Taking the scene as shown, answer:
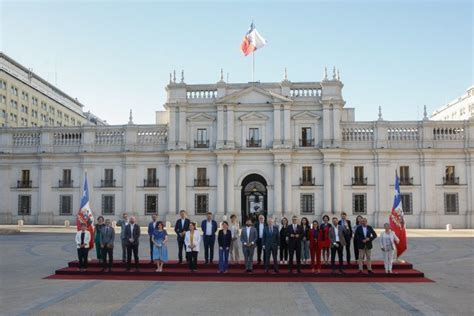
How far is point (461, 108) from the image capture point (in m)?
76.1

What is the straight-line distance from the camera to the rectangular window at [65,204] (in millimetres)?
46188

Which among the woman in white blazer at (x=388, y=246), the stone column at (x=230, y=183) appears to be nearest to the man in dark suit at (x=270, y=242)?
the woman in white blazer at (x=388, y=246)

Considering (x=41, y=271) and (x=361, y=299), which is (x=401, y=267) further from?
(x=41, y=271)

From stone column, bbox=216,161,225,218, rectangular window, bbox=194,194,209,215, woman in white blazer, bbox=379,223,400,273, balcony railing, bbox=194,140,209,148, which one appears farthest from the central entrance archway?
woman in white blazer, bbox=379,223,400,273

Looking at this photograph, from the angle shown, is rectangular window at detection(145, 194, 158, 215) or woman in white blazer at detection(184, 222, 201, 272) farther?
rectangular window at detection(145, 194, 158, 215)

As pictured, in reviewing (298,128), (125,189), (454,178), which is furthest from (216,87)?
(454,178)

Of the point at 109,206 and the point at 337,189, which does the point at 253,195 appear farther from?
the point at 109,206

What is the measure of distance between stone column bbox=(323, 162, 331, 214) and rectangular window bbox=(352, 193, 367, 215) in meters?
2.34

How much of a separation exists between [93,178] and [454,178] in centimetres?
3137

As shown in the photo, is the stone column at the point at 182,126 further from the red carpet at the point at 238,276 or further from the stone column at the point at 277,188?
the red carpet at the point at 238,276

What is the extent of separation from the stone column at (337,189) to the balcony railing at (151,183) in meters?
15.4

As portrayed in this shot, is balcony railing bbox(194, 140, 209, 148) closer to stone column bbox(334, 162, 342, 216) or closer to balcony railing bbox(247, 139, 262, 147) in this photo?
balcony railing bbox(247, 139, 262, 147)

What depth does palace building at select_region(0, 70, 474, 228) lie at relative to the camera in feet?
143

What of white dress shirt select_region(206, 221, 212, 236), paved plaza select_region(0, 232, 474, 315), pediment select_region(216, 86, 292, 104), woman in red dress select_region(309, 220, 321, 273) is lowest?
paved plaza select_region(0, 232, 474, 315)
